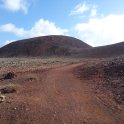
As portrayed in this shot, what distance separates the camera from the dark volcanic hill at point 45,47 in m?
77.3

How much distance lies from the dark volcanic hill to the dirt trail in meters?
54.7

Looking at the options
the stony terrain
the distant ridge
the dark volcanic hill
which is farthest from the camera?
the dark volcanic hill

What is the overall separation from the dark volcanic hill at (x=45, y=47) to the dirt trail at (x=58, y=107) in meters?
54.7

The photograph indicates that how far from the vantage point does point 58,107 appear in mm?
14039

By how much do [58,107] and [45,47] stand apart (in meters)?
67.1

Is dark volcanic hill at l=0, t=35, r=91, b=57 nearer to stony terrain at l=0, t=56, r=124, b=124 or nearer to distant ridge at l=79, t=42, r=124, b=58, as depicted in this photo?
distant ridge at l=79, t=42, r=124, b=58

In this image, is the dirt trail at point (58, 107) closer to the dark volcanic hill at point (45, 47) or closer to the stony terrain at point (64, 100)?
the stony terrain at point (64, 100)

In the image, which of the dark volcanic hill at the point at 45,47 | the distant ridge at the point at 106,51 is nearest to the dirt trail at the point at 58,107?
the distant ridge at the point at 106,51

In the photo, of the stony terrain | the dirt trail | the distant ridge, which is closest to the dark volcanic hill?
the distant ridge

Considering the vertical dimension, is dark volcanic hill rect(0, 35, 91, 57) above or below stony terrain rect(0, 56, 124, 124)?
above

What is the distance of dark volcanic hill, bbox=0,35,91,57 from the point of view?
77.3 m

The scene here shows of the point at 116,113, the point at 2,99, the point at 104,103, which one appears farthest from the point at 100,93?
the point at 2,99

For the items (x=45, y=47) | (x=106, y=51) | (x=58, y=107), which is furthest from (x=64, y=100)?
(x=45, y=47)

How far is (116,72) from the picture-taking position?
2167 centimetres
